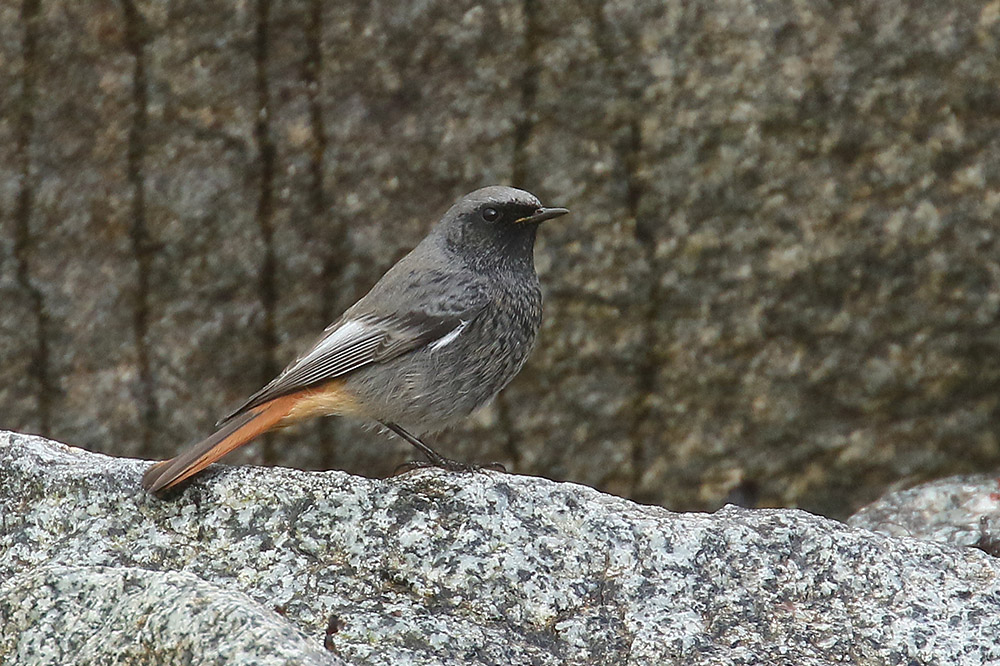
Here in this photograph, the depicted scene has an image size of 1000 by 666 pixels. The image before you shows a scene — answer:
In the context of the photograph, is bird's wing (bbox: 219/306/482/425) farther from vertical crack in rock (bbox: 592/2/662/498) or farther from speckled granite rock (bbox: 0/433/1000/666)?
vertical crack in rock (bbox: 592/2/662/498)

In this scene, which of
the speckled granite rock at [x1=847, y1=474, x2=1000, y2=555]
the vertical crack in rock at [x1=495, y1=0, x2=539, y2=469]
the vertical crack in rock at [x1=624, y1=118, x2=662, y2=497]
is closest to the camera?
the speckled granite rock at [x1=847, y1=474, x2=1000, y2=555]

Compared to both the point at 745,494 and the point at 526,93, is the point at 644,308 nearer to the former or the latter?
the point at 745,494

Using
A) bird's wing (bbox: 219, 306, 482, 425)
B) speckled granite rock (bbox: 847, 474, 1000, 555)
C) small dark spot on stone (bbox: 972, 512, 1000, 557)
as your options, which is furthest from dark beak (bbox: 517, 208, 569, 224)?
small dark spot on stone (bbox: 972, 512, 1000, 557)

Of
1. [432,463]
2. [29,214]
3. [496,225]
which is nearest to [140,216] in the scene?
[29,214]

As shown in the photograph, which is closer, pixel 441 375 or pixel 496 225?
pixel 441 375

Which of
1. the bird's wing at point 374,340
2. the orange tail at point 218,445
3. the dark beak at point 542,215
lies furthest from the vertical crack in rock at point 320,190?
the orange tail at point 218,445

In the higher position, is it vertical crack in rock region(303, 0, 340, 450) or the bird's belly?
vertical crack in rock region(303, 0, 340, 450)
